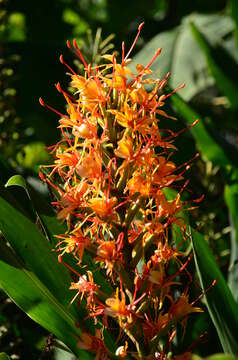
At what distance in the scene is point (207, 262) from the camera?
0.83 metres

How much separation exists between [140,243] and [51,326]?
16 centimetres

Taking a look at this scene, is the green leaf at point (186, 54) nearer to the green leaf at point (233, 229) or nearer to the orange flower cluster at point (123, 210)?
the green leaf at point (233, 229)

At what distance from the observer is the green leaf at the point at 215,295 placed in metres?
0.81

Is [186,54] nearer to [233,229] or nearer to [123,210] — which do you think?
[233,229]

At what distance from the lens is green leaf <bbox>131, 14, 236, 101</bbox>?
2.00m

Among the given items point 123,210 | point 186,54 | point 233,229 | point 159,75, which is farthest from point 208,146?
point 186,54

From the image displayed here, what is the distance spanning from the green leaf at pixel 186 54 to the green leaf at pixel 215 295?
3.68 feet

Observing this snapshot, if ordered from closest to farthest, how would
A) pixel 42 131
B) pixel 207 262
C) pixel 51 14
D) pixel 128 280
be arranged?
pixel 128 280 < pixel 207 262 < pixel 42 131 < pixel 51 14

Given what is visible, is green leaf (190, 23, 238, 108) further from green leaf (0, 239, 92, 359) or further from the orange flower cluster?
green leaf (0, 239, 92, 359)

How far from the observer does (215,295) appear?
828 mm

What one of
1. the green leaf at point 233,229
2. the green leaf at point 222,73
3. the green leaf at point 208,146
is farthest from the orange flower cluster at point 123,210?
the green leaf at point 222,73

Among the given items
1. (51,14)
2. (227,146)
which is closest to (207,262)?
(227,146)

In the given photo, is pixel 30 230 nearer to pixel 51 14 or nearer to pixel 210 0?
pixel 51 14

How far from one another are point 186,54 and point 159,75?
0.56 meters
